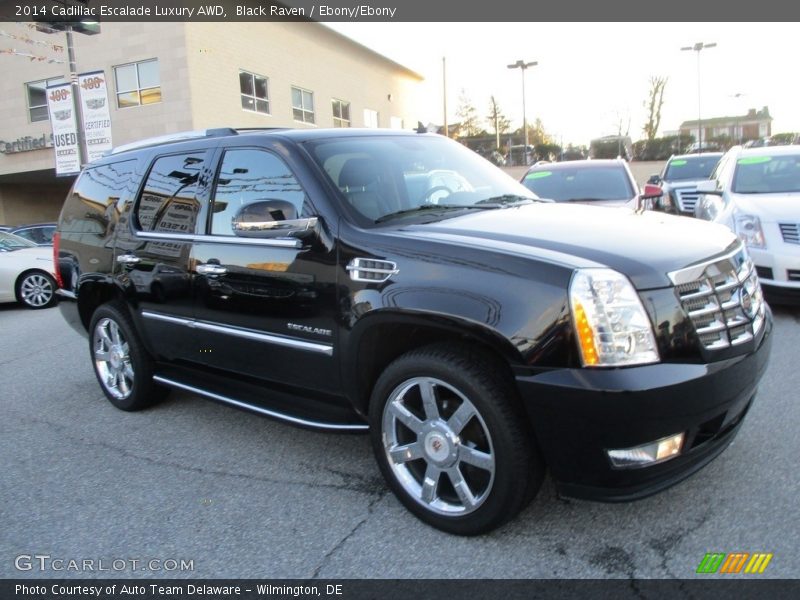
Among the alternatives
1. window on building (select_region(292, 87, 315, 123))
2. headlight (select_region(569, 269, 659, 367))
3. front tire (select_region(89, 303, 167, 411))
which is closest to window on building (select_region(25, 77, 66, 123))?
window on building (select_region(292, 87, 315, 123))

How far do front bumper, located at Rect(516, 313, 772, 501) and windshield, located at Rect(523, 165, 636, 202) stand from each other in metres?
6.00

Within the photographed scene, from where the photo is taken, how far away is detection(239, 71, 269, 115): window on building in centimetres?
2545

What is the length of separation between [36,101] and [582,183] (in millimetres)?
25557

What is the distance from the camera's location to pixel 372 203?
10.8ft

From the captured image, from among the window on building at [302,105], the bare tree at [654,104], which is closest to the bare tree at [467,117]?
the bare tree at [654,104]

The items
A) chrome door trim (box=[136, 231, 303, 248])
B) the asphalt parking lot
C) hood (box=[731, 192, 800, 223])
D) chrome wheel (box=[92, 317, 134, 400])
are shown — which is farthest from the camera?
hood (box=[731, 192, 800, 223])

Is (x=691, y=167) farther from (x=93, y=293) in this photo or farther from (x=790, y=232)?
(x=93, y=293)

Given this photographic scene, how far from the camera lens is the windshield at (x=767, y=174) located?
23.5ft

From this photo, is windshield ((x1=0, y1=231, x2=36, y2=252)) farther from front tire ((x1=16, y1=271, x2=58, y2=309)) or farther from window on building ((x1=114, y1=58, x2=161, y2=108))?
window on building ((x1=114, y1=58, x2=161, y2=108))

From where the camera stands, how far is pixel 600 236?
2.82m

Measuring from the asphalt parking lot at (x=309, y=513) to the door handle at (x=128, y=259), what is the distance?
1.15m

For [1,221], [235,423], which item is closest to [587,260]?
[235,423]

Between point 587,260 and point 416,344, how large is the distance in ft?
3.04

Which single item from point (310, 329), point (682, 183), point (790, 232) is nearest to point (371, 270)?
point (310, 329)
